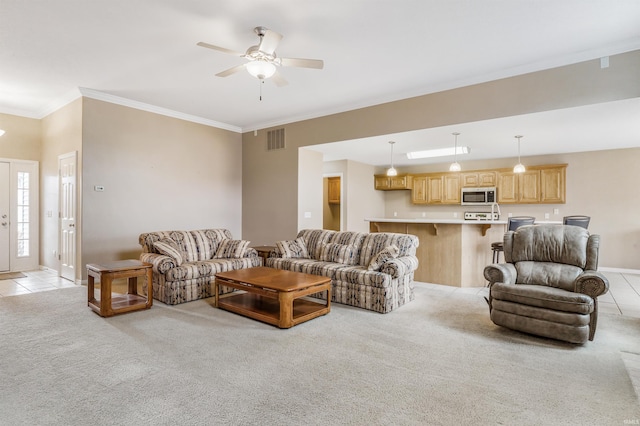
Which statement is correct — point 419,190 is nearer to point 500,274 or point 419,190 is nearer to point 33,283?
point 500,274

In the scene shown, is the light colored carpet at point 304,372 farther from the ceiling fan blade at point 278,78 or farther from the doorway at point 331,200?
the doorway at point 331,200

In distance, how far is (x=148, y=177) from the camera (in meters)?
5.96

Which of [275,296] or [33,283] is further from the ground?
[275,296]

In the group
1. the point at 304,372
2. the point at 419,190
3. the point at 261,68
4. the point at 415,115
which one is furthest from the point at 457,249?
the point at 261,68

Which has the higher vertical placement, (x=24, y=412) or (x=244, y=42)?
(x=244, y=42)

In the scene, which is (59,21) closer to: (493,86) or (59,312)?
(59,312)

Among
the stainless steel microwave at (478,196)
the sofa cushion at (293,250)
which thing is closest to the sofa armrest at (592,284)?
the sofa cushion at (293,250)

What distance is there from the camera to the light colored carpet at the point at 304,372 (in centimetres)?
201

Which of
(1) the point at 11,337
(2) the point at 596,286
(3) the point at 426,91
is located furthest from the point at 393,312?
(1) the point at 11,337

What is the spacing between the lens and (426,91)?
4.88m

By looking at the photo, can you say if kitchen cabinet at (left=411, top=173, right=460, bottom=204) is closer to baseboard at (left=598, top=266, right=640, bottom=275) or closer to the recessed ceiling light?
the recessed ceiling light

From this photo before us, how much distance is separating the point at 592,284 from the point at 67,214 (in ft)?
23.3

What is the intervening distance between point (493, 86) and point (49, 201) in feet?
25.1

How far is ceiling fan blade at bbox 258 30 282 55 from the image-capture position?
Result: 9.59 ft
